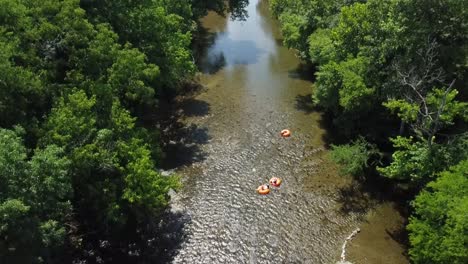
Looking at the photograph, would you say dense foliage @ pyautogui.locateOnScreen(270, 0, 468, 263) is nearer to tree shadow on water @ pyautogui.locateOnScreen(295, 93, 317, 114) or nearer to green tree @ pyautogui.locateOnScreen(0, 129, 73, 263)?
tree shadow on water @ pyautogui.locateOnScreen(295, 93, 317, 114)

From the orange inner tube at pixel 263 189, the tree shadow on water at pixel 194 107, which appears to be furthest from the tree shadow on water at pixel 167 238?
the tree shadow on water at pixel 194 107

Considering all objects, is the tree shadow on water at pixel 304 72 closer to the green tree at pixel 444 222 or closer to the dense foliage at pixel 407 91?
the dense foliage at pixel 407 91

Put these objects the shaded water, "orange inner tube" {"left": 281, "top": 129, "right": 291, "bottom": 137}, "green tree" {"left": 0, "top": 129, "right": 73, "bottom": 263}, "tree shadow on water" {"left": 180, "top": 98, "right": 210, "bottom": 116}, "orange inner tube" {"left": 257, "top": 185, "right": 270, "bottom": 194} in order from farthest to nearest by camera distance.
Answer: "tree shadow on water" {"left": 180, "top": 98, "right": 210, "bottom": 116}
"orange inner tube" {"left": 281, "top": 129, "right": 291, "bottom": 137}
"orange inner tube" {"left": 257, "top": 185, "right": 270, "bottom": 194}
the shaded water
"green tree" {"left": 0, "top": 129, "right": 73, "bottom": 263}

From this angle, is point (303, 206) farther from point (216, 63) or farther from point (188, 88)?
point (216, 63)

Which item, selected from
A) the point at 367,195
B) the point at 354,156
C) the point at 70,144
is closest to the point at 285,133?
the point at 354,156

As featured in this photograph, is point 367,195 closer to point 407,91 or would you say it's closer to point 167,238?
point 407,91

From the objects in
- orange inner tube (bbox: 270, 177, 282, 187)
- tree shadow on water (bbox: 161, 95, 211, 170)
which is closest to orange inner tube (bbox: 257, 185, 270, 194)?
orange inner tube (bbox: 270, 177, 282, 187)

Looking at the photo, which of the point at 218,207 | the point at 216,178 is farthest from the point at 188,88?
the point at 218,207
